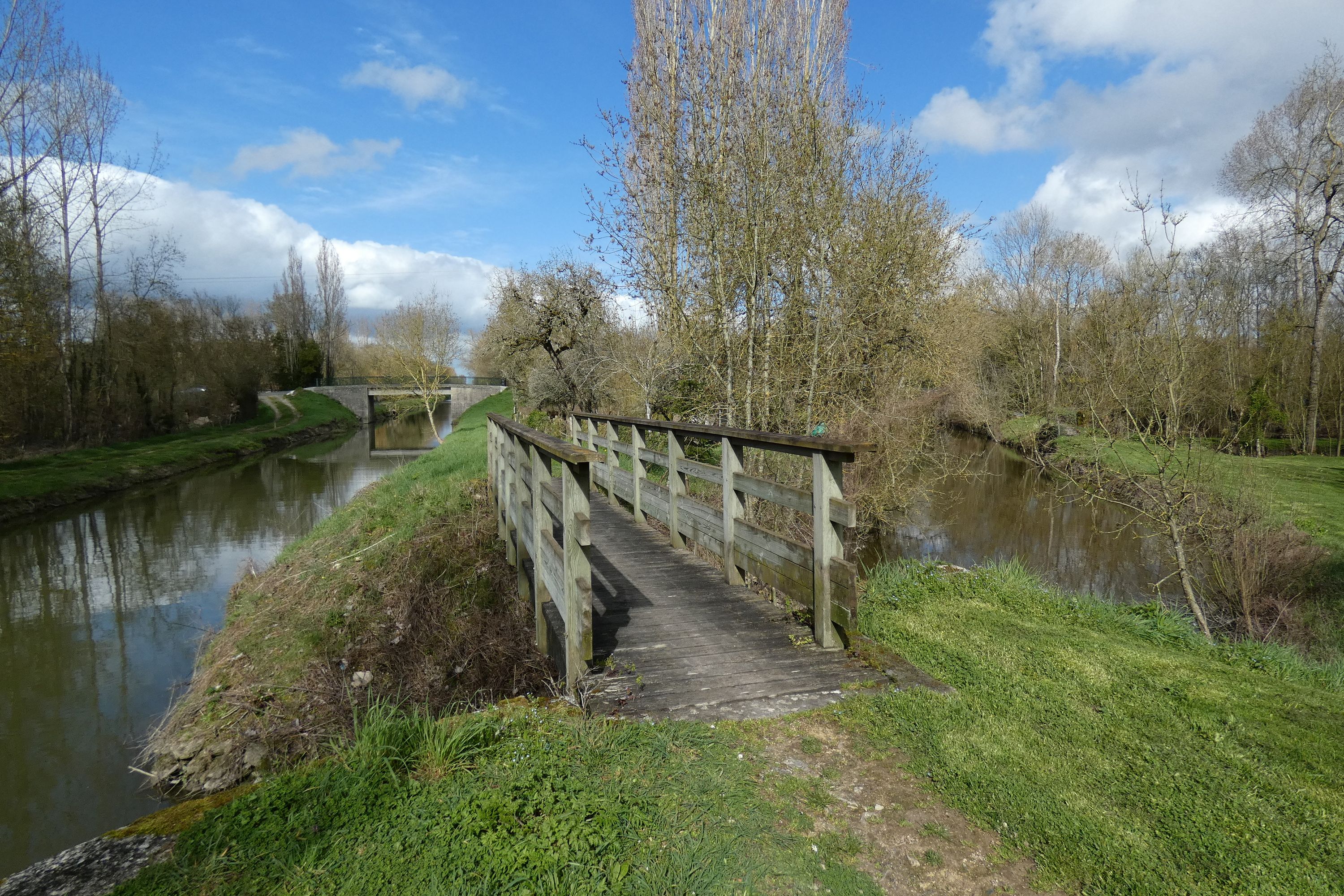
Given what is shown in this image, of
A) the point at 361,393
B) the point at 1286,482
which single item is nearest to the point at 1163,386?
the point at 1286,482

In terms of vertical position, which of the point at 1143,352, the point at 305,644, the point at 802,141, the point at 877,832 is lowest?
the point at 305,644

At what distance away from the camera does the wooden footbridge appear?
3.89 m

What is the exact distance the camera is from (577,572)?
385 centimetres

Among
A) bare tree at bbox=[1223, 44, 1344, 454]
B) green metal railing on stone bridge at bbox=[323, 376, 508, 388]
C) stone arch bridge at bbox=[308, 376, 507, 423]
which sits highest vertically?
bare tree at bbox=[1223, 44, 1344, 454]

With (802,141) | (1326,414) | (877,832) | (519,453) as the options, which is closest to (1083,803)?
(877,832)

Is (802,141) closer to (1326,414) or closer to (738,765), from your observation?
(738,765)

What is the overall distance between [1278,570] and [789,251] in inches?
293

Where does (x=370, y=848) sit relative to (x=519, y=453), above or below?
below

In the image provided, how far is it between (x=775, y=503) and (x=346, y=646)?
425 cm

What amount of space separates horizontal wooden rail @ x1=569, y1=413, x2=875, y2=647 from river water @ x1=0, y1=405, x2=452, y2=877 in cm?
481

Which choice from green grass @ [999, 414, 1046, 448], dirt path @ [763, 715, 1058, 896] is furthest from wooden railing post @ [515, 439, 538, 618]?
green grass @ [999, 414, 1046, 448]

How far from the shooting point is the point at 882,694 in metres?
3.93

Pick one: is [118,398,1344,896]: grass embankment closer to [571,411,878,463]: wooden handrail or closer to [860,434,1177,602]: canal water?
[571,411,878,463]: wooden handrail

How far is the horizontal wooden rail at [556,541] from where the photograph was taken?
380cm
